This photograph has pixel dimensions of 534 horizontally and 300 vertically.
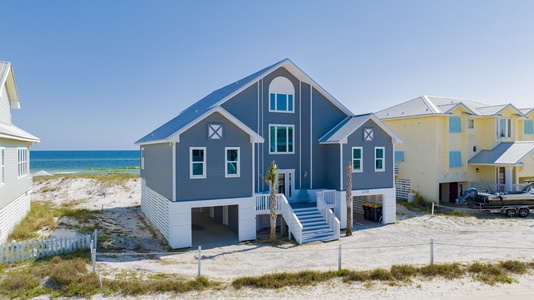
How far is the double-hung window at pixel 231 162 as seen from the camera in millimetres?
17234

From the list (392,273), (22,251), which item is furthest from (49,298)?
(392,273)

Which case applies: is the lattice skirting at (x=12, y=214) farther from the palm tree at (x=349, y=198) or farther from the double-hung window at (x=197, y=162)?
the palm tree at (x=349, y=198)

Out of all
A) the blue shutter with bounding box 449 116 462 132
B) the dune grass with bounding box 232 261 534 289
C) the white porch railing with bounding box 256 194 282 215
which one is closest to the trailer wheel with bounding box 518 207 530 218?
the blue shutter with bounding box 449 116 462 132

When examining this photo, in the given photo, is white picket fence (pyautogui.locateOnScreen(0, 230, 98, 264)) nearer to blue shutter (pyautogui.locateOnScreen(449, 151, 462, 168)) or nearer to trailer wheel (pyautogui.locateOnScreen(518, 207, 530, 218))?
trailer wheel (pyautogui.locateOnScreen(518, 207, 530, 218))

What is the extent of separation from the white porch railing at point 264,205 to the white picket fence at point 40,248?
8247mm

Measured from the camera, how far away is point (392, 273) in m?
11.9

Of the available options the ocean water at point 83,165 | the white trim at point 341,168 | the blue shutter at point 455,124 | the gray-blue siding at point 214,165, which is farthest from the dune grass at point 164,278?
the ocean water at point 83,165

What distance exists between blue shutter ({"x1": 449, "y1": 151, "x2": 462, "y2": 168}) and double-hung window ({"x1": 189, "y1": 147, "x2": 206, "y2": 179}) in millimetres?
21543

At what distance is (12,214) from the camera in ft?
58.0

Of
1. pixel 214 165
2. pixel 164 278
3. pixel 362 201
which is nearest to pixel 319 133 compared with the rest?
pixel 362 201

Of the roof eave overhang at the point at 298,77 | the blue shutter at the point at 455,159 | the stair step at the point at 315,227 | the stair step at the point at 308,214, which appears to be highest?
the roof eave overhang at the point at 298,77

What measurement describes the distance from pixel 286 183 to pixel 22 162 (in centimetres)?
1586

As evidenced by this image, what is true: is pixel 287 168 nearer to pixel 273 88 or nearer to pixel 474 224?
pixel 273 88

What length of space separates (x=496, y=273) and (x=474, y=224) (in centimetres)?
1002
